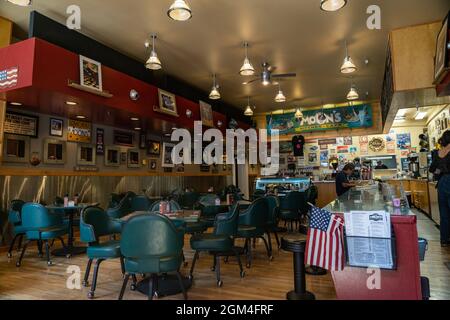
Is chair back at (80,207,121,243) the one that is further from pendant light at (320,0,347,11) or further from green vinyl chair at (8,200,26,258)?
pendant light at (320,0,347,11)

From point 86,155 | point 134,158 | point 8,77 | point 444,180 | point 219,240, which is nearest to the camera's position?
point 219,240

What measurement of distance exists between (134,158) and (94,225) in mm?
5141

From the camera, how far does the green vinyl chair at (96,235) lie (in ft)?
11.0

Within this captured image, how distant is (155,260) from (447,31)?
4518mm

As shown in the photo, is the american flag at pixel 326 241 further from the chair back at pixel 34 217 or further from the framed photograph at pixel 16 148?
the framed photograph at pixel 16 148

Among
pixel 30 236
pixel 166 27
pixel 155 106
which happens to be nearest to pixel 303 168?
pixel 155 106

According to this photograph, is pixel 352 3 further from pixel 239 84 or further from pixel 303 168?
pixel 303 168

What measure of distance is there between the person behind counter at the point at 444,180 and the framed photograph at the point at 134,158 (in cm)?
692

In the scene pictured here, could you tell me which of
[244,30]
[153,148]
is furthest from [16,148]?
[244,30]

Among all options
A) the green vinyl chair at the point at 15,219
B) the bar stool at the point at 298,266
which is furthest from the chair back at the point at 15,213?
the bar stool at the point at 298,266

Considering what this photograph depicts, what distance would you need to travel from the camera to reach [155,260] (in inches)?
108

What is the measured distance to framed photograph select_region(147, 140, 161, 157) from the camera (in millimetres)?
9125

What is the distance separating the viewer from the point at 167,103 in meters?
7.31

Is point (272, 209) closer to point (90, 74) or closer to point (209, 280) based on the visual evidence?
point (209, 280)
